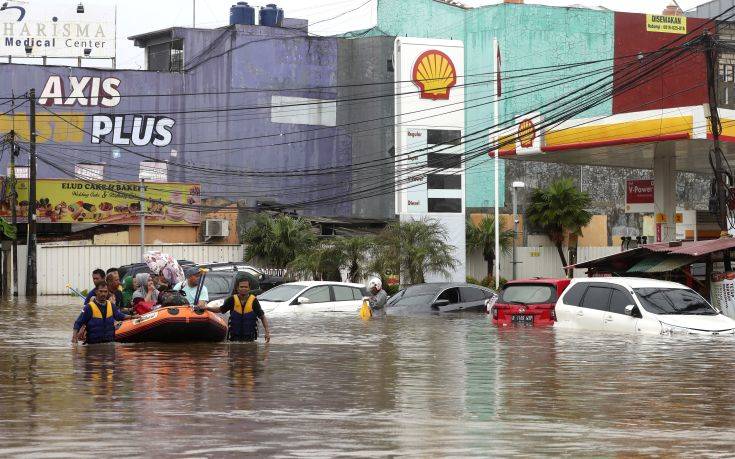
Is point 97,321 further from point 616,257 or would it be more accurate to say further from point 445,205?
point 445,205

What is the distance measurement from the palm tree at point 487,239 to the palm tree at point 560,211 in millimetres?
2547

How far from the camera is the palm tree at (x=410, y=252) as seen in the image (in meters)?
53.9

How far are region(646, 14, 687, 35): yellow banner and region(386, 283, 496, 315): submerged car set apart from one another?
5059 centimetres

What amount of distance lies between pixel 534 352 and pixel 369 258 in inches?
1376

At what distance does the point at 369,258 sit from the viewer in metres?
55.5

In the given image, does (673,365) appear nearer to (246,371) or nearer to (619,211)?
(246,371)

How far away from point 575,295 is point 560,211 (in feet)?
151

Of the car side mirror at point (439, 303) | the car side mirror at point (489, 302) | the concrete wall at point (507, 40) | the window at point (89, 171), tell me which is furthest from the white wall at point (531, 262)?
the car side mirror at point (439, 303)

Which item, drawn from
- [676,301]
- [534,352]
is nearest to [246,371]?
[534,352]

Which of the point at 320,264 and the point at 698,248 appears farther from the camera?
the point at 320,264

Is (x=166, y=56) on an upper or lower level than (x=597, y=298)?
upper

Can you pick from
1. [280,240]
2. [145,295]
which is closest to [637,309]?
[145,295]

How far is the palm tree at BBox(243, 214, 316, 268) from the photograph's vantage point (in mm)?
59812

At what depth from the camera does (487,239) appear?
68.0 m
